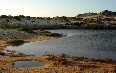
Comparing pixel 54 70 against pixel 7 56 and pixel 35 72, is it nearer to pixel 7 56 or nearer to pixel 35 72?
pixel 35 72

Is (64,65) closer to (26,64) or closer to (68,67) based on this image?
(68,67)

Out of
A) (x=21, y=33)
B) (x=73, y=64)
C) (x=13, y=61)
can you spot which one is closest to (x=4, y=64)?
(x=13, y=61)

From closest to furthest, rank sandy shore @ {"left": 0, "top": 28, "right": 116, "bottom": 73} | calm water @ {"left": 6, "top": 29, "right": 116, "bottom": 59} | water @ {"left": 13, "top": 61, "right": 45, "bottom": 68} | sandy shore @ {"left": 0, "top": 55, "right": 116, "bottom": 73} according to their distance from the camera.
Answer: sandy shore @ {"left": 0, "top": 55, "right": 116, "bottom": 73} < sandy shore @ {"left": 0, "top": 28, "right": 116, "bottom": 73} < water @ {"left": 13, "top": 61, "right": 45, "bottom": 68} < calm water @ {"left": 6, "top": 29, "right": 116, "bottom": 59}

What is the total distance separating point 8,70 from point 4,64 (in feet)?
9.05

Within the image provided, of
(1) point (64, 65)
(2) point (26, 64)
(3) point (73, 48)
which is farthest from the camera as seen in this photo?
(3) point (73, 48)

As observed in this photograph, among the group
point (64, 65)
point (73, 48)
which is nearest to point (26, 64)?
point (64, 65)

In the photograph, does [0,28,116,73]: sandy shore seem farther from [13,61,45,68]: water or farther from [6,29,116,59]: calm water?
[6,29,116,59]: calm water

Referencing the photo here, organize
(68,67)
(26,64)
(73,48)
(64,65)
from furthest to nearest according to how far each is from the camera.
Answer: (73,48)
(26,64)
(64,65)
(68,67)

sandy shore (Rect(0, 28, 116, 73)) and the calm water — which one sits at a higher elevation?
sandy shore (Rect(0, 28, 116, 73))

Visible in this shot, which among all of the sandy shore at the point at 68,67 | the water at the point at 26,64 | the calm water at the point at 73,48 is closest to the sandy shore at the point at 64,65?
the sandy shore at the point at 68,67

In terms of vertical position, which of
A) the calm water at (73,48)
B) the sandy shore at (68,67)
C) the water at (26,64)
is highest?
the sandy shore at (68,67)

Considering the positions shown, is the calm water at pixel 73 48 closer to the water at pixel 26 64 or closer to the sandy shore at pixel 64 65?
the sandy shore at pixel 64 65

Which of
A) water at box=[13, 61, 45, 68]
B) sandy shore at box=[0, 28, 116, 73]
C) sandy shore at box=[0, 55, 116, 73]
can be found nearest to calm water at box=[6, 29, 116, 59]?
sandy shore at box=[0, 28, 116, 73]

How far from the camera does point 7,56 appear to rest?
33.5m
